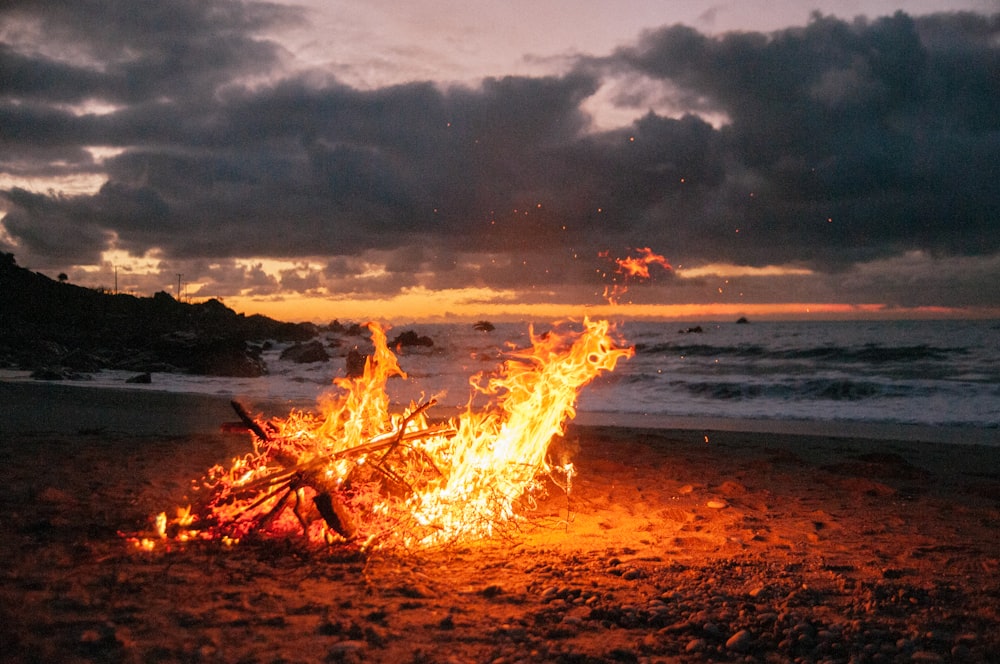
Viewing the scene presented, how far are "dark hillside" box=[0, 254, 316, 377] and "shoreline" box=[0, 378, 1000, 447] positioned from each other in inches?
285

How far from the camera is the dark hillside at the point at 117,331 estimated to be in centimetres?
2706

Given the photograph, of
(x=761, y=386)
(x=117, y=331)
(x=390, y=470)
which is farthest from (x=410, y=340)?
(x=390, y=470)

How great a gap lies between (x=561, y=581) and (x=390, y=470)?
197 cm

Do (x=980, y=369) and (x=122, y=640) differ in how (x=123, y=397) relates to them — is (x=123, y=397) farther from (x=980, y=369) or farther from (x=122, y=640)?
(x=980, y=369)

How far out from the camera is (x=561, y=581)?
472 cm

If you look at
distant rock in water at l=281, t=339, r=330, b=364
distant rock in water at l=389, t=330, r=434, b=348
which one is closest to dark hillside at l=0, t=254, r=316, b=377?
distant rock in water at l=281, t=339, r=330, b=364

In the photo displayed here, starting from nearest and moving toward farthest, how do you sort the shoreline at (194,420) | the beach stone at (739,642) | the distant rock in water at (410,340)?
the beach stone at (739,642), the shoreline at (194,420), the distant rock in water at (410,340)

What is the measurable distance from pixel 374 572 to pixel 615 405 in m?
14.0

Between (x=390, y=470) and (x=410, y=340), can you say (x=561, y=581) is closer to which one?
(x=390, y=470)

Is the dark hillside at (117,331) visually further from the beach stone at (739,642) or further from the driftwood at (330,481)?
the beach stone at (739,642)

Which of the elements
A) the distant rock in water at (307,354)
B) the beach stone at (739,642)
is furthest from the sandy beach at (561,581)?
the distant rock in water at (307,354)

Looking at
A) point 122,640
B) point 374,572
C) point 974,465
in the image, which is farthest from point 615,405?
point 122,640

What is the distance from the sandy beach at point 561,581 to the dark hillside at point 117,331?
19.5m

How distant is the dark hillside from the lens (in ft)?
88.8
